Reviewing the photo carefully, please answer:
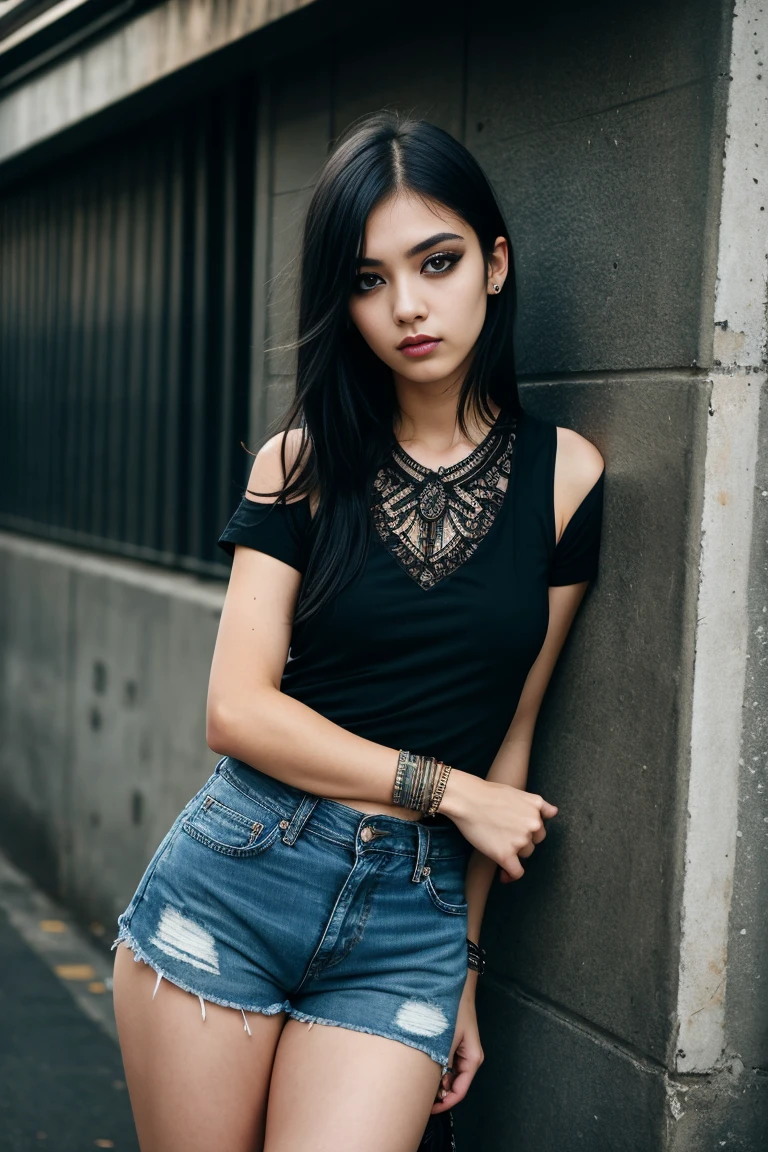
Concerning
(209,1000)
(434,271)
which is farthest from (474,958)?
(434,271)

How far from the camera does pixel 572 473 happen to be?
2602 mm

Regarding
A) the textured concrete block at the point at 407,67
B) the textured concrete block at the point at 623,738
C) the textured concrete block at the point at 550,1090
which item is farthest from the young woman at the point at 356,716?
the textured concrete block at the point at 407,67

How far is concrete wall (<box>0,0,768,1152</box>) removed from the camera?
2389mm

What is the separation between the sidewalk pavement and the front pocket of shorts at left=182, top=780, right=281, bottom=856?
6.95 feet

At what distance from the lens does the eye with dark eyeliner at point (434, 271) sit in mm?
2404

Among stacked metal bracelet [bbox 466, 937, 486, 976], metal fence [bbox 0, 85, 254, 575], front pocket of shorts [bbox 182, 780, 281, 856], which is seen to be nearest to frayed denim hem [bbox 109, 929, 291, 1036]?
front pocket of shorts [bbox 182, 780, 281, 856]

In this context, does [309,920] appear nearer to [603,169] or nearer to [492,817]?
[492,817]

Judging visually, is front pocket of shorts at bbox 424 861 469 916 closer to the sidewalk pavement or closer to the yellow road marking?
the sidewalk pavement

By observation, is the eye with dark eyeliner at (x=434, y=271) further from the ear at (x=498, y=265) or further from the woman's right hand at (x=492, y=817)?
the woman's right hand at (x=492, y=817)

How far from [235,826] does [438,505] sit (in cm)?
71

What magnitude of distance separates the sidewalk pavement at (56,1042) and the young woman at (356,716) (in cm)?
193

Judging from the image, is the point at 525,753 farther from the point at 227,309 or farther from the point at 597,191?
the point at 227,309

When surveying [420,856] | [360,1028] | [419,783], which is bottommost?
[360,1028]

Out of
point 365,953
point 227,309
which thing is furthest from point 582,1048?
point 227,309
